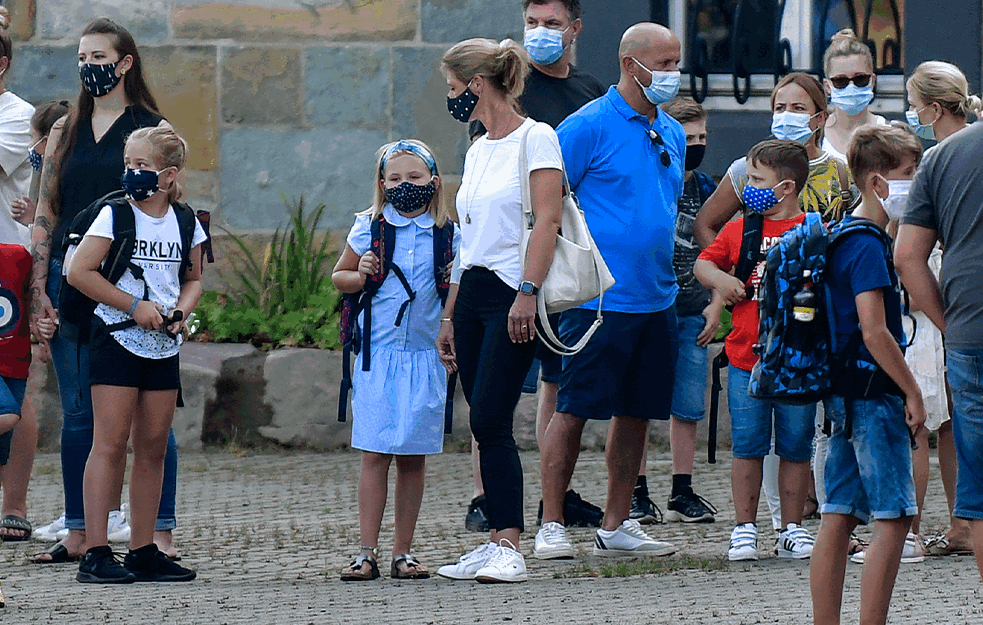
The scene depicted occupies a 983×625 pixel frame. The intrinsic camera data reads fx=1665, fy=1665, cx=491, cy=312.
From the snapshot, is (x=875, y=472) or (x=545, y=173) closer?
(x=875, y=472)

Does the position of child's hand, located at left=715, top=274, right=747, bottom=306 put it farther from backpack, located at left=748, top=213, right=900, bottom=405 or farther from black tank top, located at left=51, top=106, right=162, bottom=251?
black tank top, located at left=51, top=106, right=162, bottom=251

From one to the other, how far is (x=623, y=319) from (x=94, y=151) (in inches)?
80.9

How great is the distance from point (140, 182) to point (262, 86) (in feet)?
12.9

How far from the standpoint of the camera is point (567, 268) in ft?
18.5

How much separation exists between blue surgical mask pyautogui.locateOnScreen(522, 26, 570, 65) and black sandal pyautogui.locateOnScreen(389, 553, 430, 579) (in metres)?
2.35

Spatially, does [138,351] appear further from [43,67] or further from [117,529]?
[43,67]

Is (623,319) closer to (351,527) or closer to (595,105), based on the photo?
(595,105)

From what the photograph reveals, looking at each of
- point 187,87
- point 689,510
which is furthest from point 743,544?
point 187,87

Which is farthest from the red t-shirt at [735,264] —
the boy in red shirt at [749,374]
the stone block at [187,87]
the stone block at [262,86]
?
the stone block at [187,87]

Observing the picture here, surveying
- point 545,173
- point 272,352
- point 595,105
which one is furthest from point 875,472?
point 272,352

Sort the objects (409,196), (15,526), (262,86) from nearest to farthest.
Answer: (409,196), (15,526), (262,86)

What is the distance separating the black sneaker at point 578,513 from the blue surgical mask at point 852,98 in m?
2.04

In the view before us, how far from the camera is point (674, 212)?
20.6 feet

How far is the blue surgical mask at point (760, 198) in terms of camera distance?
238 inches
